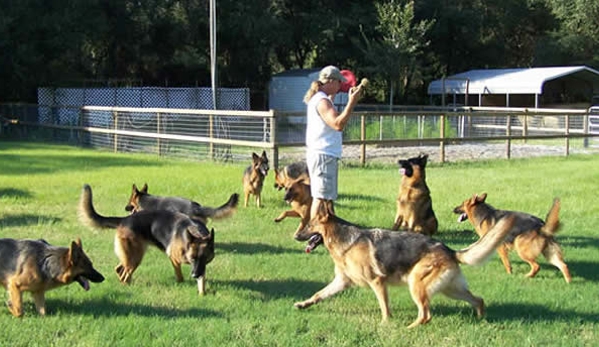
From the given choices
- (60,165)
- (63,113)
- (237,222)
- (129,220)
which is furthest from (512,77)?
(129,220)

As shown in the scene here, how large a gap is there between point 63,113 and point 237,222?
705 inches

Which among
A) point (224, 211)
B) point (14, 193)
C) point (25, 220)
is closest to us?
point (224, 211)

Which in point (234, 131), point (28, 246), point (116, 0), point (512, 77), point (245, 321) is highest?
point (116, 0)

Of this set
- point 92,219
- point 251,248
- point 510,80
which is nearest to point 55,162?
point 251,248

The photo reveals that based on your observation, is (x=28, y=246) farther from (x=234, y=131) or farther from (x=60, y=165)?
(x=234, y=131)

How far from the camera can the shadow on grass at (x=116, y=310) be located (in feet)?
17.0

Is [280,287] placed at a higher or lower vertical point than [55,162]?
lower

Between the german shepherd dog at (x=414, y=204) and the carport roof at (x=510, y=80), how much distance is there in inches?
1144

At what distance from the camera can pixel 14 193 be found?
1085 centimetres

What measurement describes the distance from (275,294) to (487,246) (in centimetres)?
→ 196

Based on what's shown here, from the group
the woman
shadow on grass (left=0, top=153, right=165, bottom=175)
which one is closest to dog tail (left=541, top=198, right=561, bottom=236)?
the woman

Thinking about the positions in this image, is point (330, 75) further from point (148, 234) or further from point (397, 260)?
point (148, 234)

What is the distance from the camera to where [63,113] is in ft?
81.1

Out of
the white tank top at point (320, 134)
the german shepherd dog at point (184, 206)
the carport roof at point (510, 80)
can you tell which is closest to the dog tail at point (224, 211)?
the german shepherd dog at point (184, 206)
